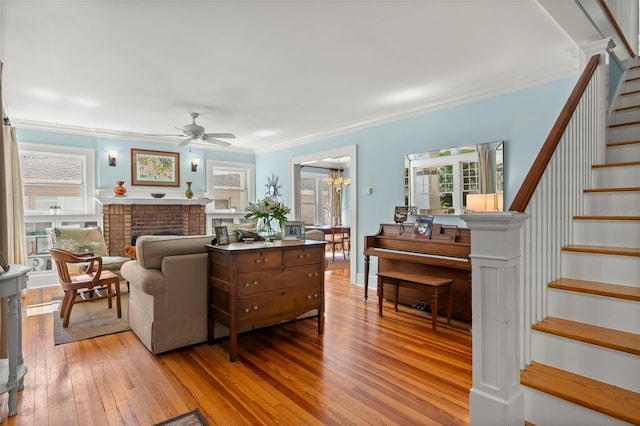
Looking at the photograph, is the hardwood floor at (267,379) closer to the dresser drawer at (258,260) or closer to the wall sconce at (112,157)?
the dresser drawer at (258,260)

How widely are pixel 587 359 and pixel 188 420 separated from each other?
6.94 feet

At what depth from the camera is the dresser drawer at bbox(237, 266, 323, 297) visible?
2832 mm

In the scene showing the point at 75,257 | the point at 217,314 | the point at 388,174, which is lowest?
the point at 217,314

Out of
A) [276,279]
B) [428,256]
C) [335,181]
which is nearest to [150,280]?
[276,279]

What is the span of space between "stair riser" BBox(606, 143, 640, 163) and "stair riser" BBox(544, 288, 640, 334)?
149cm

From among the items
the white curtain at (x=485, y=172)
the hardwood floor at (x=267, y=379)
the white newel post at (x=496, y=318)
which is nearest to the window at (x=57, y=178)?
the hardwood floor at (x=267, y=379)

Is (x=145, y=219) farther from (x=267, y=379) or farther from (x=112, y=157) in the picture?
(x=267, y=379)

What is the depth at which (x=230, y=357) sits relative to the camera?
2.76 metres

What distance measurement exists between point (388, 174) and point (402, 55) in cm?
209

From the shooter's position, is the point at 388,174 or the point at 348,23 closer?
the point at 348,23

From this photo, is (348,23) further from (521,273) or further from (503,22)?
(521,273)

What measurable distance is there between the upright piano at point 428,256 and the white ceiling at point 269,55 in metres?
1.70

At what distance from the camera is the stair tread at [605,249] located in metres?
1.92


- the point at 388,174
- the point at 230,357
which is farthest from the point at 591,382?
the point at 388,174
